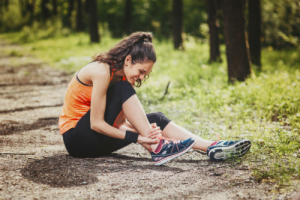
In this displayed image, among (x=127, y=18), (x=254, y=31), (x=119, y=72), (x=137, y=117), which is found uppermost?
(x=127, y=18)

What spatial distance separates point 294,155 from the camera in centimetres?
249

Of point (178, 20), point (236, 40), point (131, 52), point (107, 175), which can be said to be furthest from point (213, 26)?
point (107, 175)

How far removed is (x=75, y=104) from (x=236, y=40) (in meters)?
3.53

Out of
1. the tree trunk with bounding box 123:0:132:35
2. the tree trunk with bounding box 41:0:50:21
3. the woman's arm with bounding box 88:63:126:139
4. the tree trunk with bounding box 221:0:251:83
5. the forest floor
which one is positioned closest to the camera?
the forest floor

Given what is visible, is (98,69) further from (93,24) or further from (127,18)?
(127,18)

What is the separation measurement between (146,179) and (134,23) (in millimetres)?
16817

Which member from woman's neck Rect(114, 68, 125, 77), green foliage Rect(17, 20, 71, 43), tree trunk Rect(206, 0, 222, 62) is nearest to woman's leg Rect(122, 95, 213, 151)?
woman's neck Rect(114, 68, 125, 77)

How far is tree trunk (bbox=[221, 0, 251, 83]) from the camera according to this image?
4.89 meters

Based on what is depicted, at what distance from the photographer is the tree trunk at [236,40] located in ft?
16.0

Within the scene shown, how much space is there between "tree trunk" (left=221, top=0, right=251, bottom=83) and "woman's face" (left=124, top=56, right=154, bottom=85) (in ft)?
10.1

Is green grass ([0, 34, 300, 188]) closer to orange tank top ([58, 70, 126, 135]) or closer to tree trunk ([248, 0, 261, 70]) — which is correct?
tree trunk ([248, 0, 261, 70])

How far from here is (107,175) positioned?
7.39ft

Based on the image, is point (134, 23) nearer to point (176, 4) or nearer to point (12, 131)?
point (176, 4)

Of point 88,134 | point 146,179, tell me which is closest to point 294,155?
point 146,179
